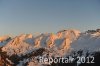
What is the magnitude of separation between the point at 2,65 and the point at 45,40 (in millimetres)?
6921

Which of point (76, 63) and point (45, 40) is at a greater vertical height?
point (45, 40)

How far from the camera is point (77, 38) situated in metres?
22.4

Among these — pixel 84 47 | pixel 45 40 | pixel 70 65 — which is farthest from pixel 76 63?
pixel 45 40

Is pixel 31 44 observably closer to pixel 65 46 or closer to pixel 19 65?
pixel 65 46

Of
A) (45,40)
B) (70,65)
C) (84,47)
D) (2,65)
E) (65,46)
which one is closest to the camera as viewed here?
(70,65)

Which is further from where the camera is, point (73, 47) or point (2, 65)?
point (73, 47)

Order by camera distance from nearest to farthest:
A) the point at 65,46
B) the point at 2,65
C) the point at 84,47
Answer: the point at 2,65 → the point at 84,47 → the point at 65,46

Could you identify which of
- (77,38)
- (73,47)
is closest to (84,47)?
(73,47)

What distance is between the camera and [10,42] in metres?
24.9

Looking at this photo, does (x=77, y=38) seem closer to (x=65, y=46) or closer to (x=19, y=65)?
(x=65, y=46)

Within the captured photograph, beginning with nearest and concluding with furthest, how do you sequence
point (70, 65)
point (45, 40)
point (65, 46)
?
1. point (70, 65)
2. point (65, 46)
3. point (45, 40)

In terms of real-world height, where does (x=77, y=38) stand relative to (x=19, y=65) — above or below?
above

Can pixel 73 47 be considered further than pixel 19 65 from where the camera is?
Yes

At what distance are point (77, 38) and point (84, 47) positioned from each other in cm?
222
